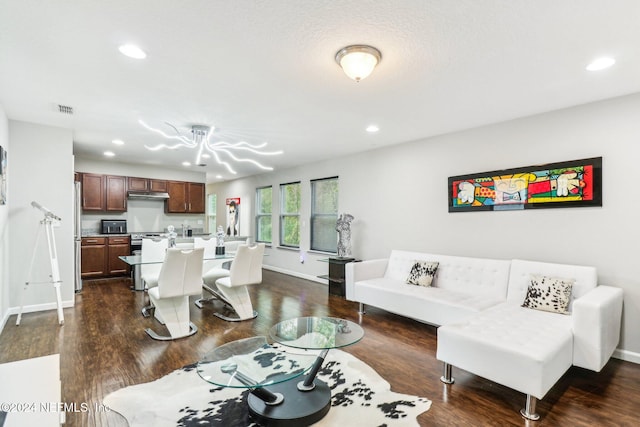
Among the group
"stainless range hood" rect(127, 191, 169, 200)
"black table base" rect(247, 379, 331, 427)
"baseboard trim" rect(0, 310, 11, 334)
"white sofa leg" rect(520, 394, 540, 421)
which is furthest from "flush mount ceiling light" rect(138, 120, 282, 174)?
"white sofa leg" rect(520, 394, 540, 421)

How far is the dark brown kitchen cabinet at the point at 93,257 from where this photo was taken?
6.30 m

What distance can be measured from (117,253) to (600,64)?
7.94 metres

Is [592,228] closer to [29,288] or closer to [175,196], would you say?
[29,288]

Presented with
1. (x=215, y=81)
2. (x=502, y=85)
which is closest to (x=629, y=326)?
(x=502, y=85)

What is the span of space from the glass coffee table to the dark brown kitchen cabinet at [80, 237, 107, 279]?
218 inches

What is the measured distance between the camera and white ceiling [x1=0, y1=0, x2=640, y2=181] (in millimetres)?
1880

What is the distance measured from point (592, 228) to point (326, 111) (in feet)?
9.96

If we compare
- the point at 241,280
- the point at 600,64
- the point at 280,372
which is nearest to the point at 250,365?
the point at 280,372

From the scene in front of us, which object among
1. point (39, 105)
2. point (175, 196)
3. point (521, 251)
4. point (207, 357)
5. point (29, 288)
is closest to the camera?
point (207, 357)

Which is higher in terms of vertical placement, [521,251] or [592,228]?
[592,228]

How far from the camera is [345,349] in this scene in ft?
10.6

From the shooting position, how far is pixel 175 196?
7941 millimetres

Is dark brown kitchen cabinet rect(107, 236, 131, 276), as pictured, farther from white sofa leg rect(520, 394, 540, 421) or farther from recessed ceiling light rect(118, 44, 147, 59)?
white sofa leg rect(520, 394, 540, 421)

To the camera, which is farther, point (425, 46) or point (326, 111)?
point (326, 111)
